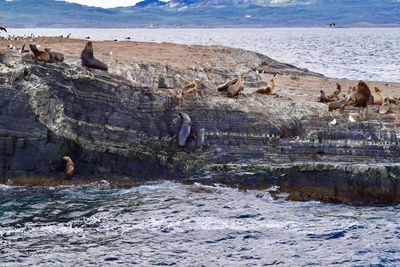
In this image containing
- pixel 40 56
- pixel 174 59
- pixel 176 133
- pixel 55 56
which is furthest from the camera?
pixel 174 59

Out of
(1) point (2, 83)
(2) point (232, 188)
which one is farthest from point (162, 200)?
(1) point (2, 83)

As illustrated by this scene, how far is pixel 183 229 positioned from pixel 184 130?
655 cm

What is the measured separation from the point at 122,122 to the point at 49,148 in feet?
9.23

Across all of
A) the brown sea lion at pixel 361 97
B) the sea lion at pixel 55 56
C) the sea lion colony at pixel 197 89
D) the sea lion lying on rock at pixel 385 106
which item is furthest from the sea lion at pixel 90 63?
the sea lion lying on rock at pixel 385 106

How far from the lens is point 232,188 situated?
2495 centimetres

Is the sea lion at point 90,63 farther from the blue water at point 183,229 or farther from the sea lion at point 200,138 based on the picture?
the blue water at point 183,229

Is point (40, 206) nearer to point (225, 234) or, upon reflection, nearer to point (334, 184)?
point (225, 234)

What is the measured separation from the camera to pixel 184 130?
26.4m

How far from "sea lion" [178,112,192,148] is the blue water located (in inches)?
72.0

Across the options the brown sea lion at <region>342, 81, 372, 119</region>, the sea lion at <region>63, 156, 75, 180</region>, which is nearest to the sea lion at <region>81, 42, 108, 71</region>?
the sea lion at <region>63, 156, 75, 180</region>

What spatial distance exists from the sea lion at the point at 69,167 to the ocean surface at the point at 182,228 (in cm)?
78

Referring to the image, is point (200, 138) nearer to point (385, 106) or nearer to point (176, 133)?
point (176, 133)

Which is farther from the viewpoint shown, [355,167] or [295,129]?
[295,129]

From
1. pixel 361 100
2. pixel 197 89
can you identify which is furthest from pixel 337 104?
pixel 197 89
